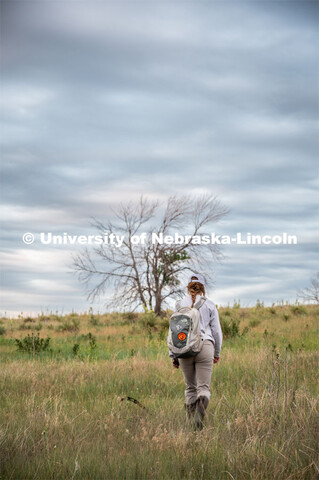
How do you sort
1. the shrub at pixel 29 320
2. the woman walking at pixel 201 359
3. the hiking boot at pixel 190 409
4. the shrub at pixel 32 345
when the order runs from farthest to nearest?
the shrub at pixel 29 320 < the shrub at pixel 32 345 < the hiking boot at pixel 190 409 < the woman walking at pixel 201 359

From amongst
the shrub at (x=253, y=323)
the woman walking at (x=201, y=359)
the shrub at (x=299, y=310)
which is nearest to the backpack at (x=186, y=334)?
the woman walking at (x=201, y=359)

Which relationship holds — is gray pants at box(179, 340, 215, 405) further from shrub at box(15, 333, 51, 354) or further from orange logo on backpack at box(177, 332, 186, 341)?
shrub at box(15, 333, 51, 354)

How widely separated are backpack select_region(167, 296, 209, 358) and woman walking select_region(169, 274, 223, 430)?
16 cm

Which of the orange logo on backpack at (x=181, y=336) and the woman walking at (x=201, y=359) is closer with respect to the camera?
the orange logo on backpack at (x=181, y=336)

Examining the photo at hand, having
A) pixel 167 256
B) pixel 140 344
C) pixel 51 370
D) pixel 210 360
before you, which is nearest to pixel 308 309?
pixel 167 256

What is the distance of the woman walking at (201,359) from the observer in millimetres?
6926

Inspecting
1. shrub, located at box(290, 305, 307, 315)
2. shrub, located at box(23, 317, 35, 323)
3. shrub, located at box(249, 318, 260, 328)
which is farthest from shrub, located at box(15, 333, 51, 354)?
shrub, located at box(23, 317, 35, 323)

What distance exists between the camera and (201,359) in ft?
22.8

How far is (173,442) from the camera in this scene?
5352 millimetres

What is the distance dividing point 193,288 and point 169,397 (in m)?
2.91

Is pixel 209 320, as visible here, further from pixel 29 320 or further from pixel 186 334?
pixel 29 320

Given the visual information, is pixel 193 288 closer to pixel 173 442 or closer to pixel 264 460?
pixel 173 442

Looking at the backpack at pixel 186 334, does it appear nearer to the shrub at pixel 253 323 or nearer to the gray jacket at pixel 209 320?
the gray jacket at pixel 209 320

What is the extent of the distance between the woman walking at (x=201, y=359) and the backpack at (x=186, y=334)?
0.16m
